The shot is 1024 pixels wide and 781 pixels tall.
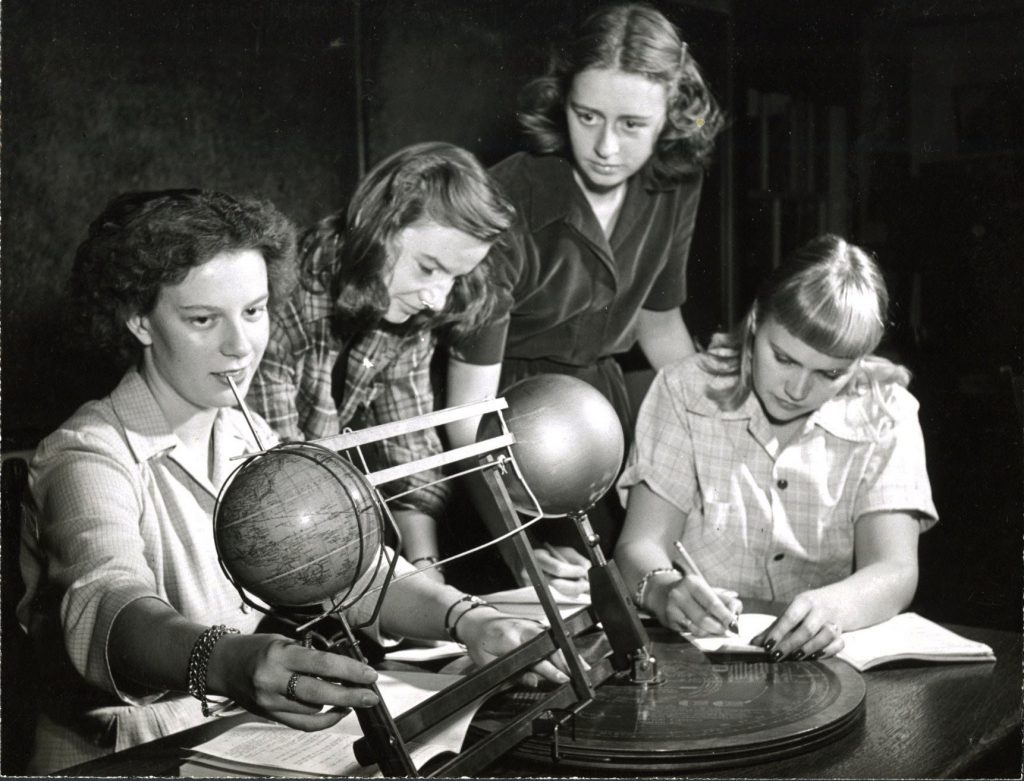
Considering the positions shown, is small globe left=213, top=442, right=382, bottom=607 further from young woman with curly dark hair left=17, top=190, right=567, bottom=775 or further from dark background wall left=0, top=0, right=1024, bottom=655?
dark background wall left=0, top=0, right=1024, bottom=655

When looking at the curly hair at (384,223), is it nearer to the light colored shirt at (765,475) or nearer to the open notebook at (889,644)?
the light colored shirt at (765,475)

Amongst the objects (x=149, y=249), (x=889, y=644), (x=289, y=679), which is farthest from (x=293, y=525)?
(x=889, y=644)

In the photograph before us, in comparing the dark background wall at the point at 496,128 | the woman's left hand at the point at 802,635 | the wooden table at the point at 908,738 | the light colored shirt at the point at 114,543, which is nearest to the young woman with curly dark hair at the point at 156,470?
the light colored shirt at the point at 114,543

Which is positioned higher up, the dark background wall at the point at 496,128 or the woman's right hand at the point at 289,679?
the dark background wall at the point at 496,128

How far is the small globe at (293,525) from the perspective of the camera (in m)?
1.18

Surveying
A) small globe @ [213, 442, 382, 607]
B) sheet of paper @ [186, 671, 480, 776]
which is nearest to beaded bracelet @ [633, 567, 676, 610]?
sheet of paper @ [186, 671, 480, 776]

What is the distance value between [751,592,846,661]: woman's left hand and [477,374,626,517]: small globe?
1.24ft

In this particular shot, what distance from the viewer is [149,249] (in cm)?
183

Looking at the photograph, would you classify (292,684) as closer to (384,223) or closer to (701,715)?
(701,715)

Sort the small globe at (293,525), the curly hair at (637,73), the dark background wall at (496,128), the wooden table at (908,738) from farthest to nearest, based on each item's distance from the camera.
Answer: the curly hair at (637,73) < the dark background wall at (496,128) < the wooden table at (908,738) < the small globe at (293,525)

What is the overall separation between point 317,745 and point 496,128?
1156mm

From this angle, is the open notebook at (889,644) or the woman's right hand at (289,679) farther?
the open notebook at (889,644)

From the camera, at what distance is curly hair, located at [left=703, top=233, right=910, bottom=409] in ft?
6.83

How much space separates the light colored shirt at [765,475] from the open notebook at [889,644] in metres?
0.28
